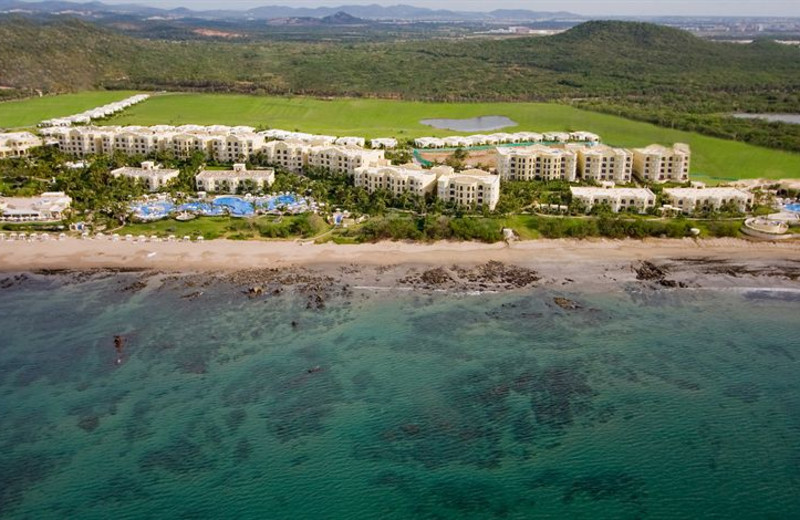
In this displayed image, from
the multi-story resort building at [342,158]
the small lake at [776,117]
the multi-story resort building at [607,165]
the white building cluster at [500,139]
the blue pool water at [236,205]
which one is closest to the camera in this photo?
the blue pool water at [236,205]

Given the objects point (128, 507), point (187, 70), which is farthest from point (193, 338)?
point (187, 70)

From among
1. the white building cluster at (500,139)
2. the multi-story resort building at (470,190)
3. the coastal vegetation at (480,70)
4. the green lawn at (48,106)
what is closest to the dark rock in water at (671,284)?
the multi-story resort building at (470,190)

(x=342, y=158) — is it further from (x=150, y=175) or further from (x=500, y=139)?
(x=500, y=139)

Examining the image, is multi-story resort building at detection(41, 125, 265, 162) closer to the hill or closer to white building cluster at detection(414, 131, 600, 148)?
white building cluster at detection(414, 131, 600, 148)

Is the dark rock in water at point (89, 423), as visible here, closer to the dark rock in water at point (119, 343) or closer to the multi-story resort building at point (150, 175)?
the dark rock in water at point (119, 343)

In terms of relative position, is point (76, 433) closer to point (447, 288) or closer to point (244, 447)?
point (244, 447)

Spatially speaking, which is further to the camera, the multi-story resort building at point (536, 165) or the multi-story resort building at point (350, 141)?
the multi-story resort building at point (350, 141)

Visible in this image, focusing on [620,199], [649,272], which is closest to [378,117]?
[620,199]

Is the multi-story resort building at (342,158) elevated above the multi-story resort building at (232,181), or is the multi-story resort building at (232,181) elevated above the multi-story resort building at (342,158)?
the multi-story resort building at (342,158)
